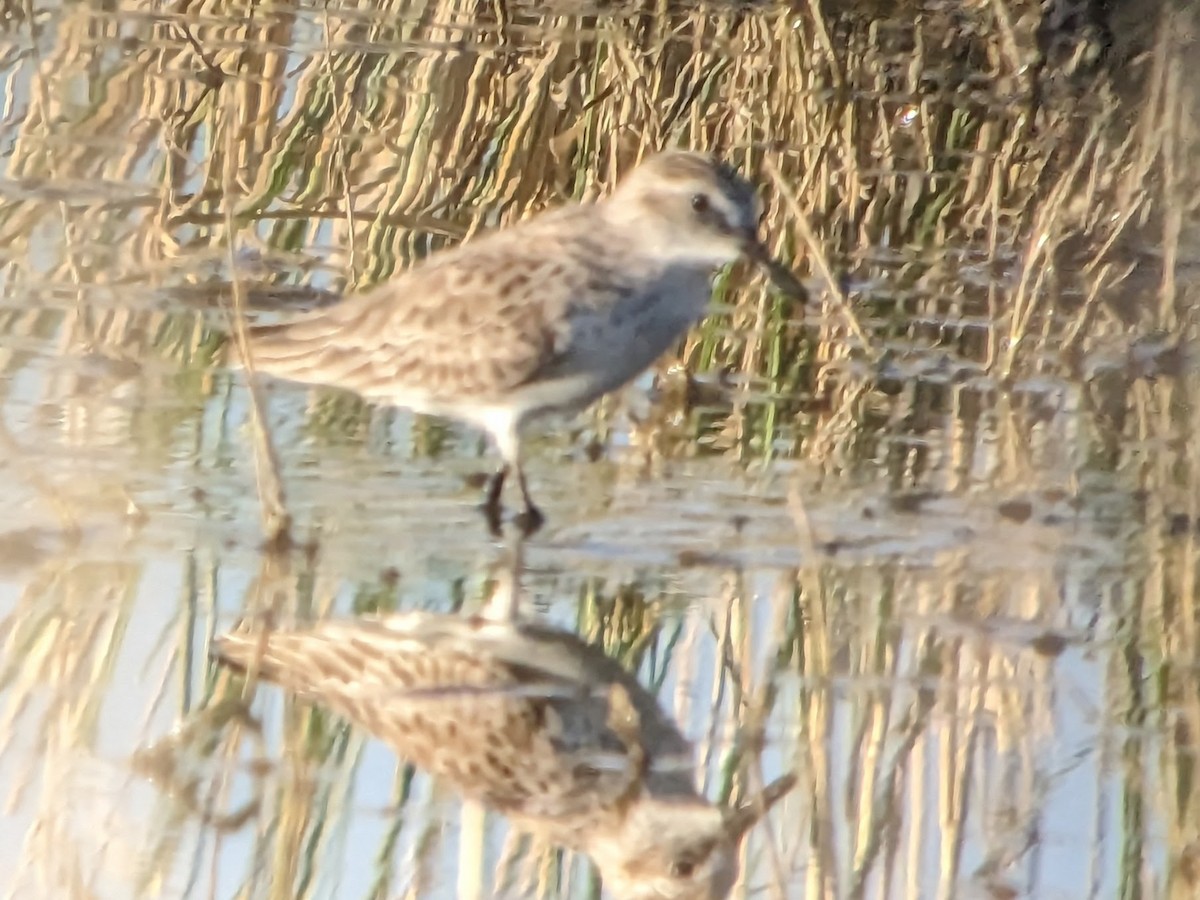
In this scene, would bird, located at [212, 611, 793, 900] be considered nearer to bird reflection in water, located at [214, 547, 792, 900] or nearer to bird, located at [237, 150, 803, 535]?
bird reflection in water, located at [214, 547, 792, 900]

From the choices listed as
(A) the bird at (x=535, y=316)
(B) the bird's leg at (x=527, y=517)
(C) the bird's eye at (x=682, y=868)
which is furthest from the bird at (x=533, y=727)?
(A) the bird at (x=535, y=316)

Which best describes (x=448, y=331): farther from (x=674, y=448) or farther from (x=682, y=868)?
(x=682, y=868)

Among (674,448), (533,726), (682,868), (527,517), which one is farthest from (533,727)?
(674,448)

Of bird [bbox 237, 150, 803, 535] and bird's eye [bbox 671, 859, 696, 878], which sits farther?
bird [bbox 237, 150, 803, 535]

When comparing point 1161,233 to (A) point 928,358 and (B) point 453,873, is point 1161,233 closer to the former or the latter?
(A) point 928,358

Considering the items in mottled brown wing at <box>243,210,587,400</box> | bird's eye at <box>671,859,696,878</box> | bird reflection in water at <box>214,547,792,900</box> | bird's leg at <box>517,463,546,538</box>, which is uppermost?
mottled brown wing at <box>243,210,587,400</box>

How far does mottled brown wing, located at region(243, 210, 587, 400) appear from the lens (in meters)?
5.95

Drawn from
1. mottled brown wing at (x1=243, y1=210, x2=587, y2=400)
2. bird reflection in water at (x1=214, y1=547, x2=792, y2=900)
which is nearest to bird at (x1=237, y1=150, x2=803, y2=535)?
mottled brown wing at (x1=243, y1=210, x2=587, y2=400)

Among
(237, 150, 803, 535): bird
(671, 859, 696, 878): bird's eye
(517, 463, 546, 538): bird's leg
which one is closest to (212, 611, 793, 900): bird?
(671, 859, 696, 878): bird's eye

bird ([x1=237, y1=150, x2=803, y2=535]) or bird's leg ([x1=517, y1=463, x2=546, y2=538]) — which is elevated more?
bird ([x1=237, y1=150, x2=803, y2=535])

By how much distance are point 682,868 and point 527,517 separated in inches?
67.6

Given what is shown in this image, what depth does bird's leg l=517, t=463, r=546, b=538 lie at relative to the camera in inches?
234

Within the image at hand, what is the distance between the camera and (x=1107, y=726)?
16.8 ft

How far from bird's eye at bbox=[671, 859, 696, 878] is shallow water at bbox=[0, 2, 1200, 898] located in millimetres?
103
